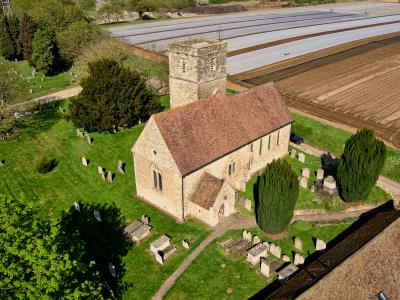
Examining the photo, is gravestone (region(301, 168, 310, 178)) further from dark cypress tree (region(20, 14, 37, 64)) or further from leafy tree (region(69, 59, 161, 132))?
dark cypress tree (region(20, 14, 37, 64))

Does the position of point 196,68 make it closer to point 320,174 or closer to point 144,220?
point 144,220

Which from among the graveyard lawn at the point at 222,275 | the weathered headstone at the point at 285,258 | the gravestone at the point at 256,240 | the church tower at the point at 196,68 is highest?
the church tower at the point at 196,68

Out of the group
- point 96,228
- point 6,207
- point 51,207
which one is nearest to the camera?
point 6,207

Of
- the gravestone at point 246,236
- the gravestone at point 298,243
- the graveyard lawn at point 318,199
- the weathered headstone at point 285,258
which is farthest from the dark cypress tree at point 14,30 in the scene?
the weathered headstone at point 285,258

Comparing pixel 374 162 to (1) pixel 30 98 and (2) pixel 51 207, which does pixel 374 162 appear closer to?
(2) pixel 51 207

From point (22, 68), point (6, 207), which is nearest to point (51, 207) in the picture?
point (6, 207)

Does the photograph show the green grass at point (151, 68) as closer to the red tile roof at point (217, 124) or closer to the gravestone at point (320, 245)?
the red tile roof at point (217, 124)
